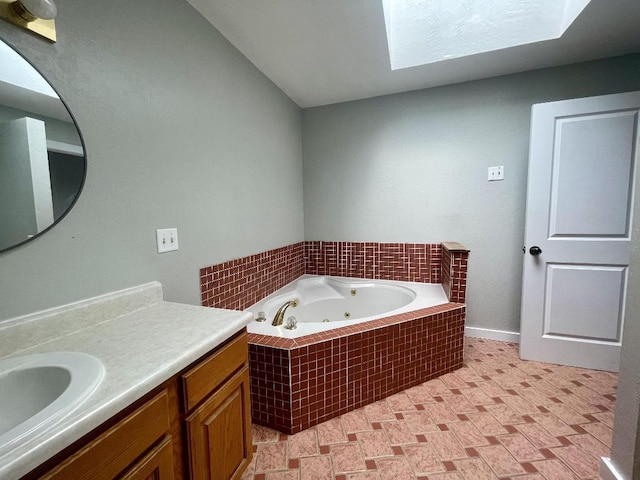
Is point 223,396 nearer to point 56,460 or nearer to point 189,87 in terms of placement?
point 56,460

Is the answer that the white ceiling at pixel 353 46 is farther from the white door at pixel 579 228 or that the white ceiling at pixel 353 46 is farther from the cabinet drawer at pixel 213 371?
the cabinet drawer at pixel 213 371

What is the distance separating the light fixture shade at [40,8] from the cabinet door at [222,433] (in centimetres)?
130

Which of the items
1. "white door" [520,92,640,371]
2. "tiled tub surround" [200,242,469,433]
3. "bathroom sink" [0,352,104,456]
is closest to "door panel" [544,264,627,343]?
"white door" [520,92,640,371]

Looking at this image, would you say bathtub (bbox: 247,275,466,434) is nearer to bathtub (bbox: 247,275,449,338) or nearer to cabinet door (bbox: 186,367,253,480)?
bathtub (bbox: 247,275,449,338)

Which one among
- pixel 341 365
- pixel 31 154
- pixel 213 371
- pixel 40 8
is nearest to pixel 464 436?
pixel 341 365

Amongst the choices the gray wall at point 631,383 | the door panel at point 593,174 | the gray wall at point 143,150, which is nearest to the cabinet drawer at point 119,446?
the gray wall at point 143,150

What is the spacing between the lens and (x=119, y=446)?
2.06 feet

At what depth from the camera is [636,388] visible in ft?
3.45

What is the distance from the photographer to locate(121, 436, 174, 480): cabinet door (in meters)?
0.67

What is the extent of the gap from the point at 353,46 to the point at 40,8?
1621 mm

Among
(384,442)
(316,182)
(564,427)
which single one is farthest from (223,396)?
(316,182)

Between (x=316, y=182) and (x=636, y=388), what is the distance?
256 cm

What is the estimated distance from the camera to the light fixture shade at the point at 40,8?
2.70 ft

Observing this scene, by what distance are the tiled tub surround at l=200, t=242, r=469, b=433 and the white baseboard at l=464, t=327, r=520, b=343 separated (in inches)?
25.5
